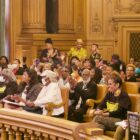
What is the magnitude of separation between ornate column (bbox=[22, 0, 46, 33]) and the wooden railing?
10059 mm

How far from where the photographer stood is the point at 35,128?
13.7ft

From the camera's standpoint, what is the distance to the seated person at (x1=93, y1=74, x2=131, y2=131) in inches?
249

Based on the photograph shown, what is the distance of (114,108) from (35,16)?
8.26 meters

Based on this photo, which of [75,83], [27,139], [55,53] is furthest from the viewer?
[55,53]

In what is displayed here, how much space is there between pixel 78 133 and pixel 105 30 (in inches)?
448

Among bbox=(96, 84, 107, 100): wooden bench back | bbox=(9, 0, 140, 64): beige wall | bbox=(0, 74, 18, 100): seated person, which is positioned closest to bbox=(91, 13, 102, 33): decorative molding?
bbox=(9, 0, 140, 64): beige wall

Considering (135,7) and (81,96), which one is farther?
(135,7)

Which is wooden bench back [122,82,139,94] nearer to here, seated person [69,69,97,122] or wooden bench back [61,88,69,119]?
seated person [69,69,97,122]

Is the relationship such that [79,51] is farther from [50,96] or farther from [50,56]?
[50,96]

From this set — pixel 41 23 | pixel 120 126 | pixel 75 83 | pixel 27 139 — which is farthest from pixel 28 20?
pixel 27 139

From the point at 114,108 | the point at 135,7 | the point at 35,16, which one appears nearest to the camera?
the point at 114,108

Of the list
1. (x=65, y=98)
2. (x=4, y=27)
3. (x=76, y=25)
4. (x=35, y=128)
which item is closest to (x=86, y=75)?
(x=65, y=98)

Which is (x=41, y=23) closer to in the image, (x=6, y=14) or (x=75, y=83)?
(x=6, y=14)

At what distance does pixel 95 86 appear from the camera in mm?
7984
